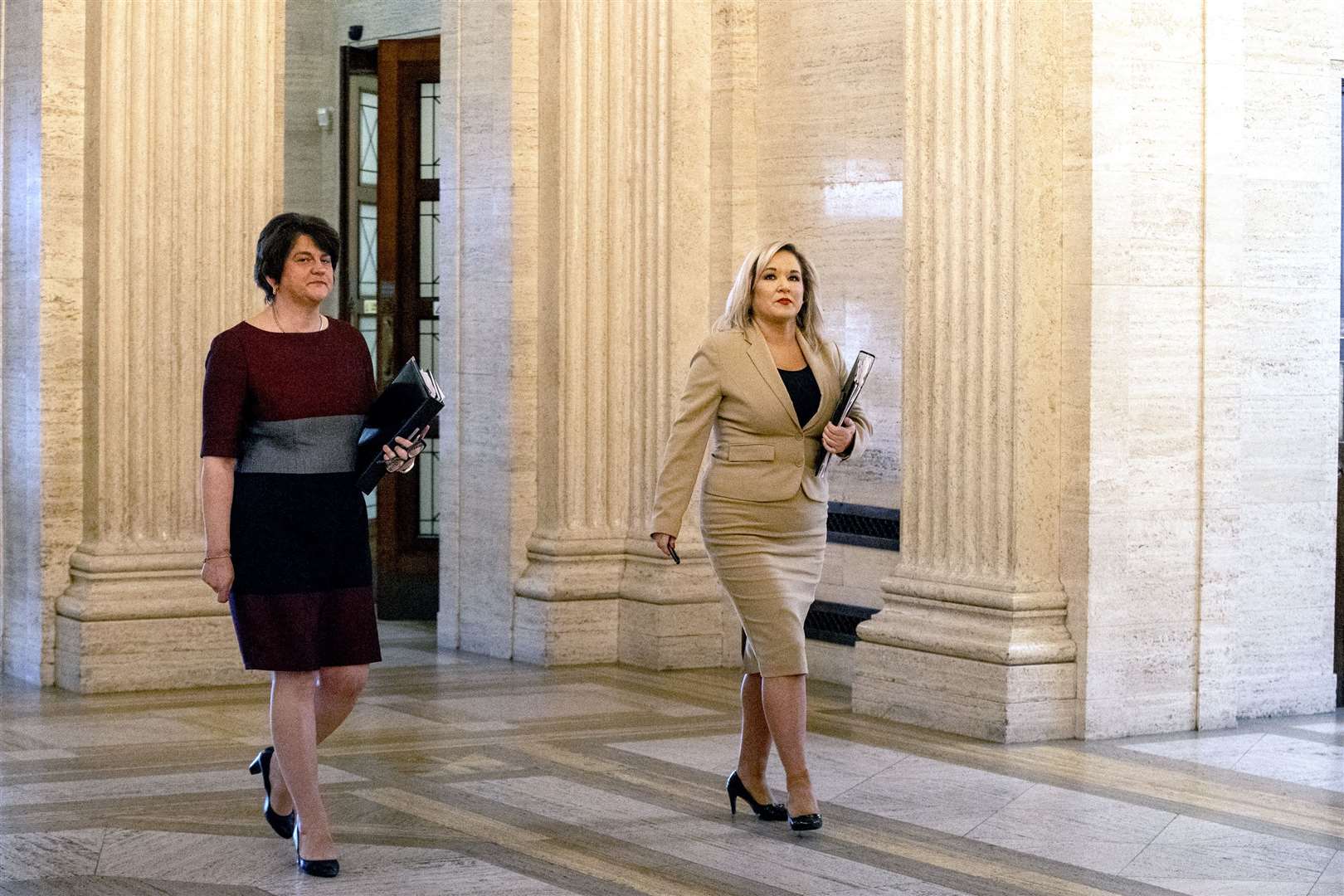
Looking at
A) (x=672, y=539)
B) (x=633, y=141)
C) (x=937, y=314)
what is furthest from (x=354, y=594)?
(x=633, y=141)

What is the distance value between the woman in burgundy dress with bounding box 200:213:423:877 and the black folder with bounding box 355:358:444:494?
31mm

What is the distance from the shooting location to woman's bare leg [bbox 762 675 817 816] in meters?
5.81

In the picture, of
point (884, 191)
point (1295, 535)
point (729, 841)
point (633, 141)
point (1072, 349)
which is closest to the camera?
point (729, 841)

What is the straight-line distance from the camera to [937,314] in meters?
7.88

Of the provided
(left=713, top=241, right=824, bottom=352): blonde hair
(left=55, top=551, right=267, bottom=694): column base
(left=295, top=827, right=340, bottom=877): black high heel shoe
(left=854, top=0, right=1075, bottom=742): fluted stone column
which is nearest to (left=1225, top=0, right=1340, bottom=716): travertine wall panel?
(left=854, top=0, right=1075, bottom=742): fluted stone column

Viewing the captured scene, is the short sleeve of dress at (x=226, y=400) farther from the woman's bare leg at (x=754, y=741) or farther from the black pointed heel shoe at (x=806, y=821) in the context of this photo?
the black pointed heel shoe at (x=806, y=821)

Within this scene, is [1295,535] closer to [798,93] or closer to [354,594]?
[798,93]

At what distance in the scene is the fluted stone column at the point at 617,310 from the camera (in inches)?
385

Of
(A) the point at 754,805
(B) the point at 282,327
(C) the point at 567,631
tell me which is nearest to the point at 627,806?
(A) the point at 754,805

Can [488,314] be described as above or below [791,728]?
above

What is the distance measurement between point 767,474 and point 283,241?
1.58 metres

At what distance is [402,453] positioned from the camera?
208 inches

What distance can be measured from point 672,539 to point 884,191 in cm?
362

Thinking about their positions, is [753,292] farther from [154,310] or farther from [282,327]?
[154,310]
